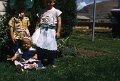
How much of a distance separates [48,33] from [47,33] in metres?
0.02

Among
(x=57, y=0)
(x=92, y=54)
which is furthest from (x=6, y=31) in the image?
(x=92, y=54)

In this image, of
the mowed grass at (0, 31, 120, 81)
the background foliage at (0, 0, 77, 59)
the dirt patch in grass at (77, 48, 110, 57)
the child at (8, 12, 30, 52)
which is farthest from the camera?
the dirt patch in grass at (77, 48, 110, 57)

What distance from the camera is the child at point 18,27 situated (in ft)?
30.5

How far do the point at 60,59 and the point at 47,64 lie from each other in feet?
3.28

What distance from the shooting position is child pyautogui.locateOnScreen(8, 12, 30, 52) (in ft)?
30.5

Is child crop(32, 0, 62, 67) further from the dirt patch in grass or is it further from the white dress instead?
the dirt patch in grass

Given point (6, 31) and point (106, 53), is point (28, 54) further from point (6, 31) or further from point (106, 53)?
point (106, 53)

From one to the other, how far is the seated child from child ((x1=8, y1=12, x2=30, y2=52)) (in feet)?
0.80

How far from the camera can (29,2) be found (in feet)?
32.1

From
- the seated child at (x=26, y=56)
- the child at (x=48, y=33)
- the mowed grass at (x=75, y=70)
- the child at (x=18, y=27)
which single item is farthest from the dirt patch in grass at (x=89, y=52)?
the seated child at (x=26, y=56)

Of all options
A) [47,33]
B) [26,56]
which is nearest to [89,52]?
[47,33]

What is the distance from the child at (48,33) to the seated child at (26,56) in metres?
0.31

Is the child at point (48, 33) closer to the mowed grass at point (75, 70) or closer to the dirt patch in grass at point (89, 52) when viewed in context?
the mowed grass at point (75, 70)

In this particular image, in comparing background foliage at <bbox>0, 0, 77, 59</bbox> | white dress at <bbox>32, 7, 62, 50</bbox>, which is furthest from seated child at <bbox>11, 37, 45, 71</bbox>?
background foliage at <bbox>0, 0, 77, 59</bbox>
